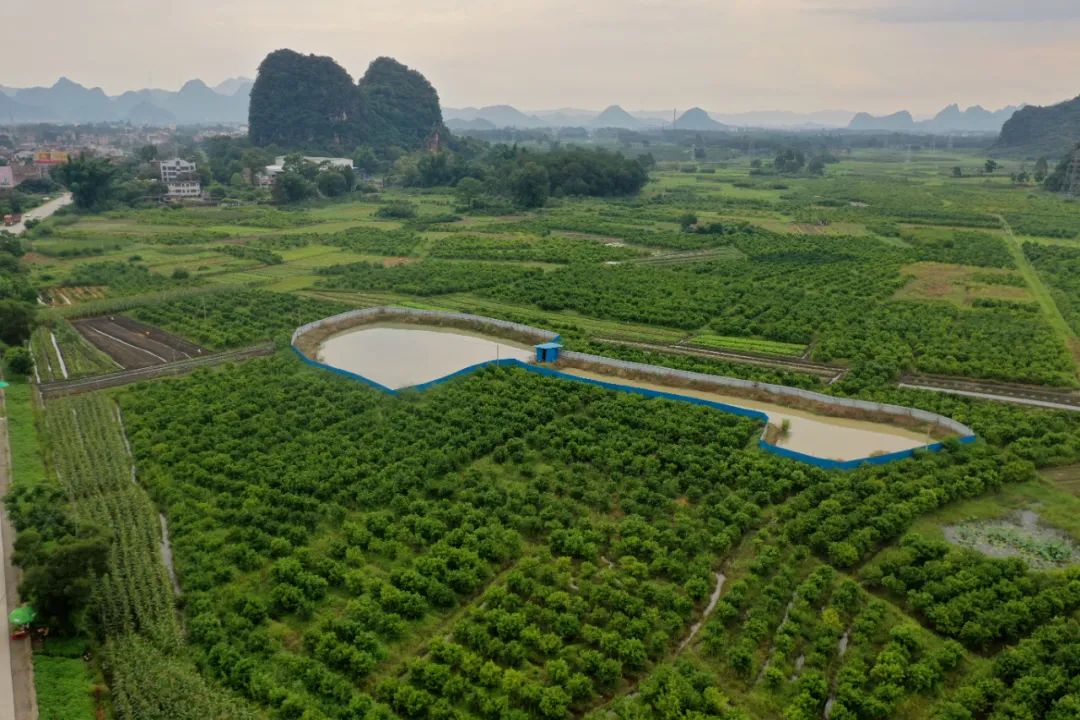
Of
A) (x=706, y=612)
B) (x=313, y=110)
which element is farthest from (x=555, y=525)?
(x=313, y=110)

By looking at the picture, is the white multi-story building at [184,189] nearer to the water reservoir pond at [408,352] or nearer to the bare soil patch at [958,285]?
the water reservoir pond at [408,352]

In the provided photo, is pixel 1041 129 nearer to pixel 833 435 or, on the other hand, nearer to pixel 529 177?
pixel 529 177

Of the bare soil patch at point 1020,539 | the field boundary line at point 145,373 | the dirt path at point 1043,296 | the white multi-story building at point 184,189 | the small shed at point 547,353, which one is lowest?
the bare soil patch at point 1020,539

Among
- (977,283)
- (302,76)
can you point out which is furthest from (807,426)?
(302,76)

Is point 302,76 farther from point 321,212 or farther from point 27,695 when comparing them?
point 27,695

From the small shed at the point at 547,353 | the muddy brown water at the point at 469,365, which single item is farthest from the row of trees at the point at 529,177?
the small shed at the point at 547,353

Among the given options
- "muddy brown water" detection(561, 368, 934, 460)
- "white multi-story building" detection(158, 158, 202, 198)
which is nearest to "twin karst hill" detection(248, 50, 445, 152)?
"white multi-story building" detection(158, 158, 202, 198)
